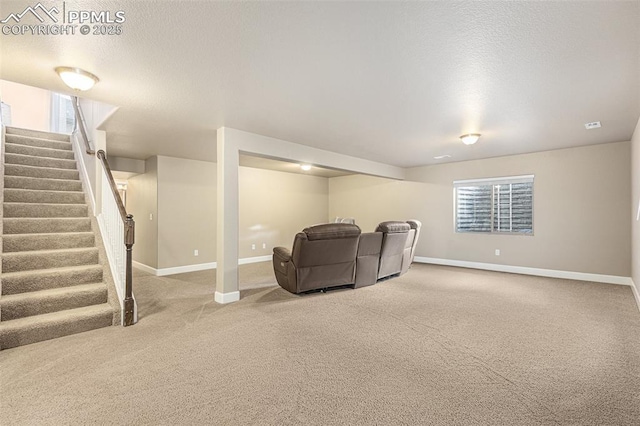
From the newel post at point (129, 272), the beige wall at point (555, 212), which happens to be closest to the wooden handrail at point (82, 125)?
the newel post at point (129, 272)

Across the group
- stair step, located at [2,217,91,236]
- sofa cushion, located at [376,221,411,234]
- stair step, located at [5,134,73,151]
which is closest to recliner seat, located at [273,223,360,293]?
sofa cushion, located at [376,221,411,234]

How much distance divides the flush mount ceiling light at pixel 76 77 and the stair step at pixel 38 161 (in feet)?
8.72

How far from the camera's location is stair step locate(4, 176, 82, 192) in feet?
12.5

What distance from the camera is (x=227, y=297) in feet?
13.0

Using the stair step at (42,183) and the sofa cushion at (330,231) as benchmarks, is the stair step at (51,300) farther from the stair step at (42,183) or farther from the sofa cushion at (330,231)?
the sofa cushion at (330,231)

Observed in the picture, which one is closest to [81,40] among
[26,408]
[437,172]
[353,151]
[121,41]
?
[121,41]

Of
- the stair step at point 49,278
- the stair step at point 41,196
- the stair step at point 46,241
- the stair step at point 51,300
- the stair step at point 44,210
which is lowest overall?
the stair step at point 51,300

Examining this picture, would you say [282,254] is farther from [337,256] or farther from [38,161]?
[38,161]

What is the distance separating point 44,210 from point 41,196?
307 millimetres

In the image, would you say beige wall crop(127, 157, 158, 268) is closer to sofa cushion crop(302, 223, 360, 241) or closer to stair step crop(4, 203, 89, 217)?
stair step crop(4, 203, 89, 217)

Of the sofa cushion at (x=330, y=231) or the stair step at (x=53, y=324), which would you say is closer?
the stair step at (x=53, y=324)

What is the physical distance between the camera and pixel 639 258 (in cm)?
372

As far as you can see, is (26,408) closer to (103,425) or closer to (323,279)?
(103,425)

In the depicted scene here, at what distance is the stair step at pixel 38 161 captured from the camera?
4.10m
